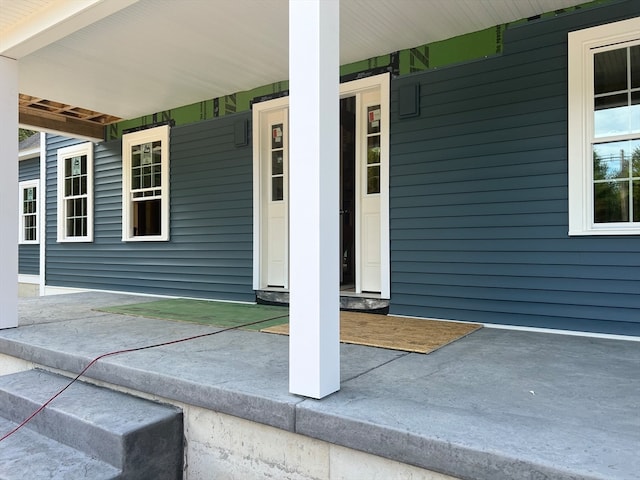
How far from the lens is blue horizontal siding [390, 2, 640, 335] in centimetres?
331

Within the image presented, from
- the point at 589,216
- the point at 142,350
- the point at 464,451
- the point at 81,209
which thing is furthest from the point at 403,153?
the point at 81,209

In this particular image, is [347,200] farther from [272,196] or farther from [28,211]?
[28,211]

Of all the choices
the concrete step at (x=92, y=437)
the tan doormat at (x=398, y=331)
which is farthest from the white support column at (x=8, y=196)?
the tan doormat at (x=398, y=331)

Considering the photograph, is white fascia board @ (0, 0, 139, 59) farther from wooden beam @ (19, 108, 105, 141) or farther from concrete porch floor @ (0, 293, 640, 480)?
wooden beam @ (19, 108, 105, 141)

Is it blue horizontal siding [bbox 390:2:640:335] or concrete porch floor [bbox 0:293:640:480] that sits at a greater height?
blue horizontal siding [bbox 390:2:640:335]

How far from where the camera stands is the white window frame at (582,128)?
3270mm

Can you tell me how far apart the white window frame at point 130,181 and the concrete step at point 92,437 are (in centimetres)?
369

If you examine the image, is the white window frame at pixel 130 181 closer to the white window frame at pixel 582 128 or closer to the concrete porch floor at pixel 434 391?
the concrete porch floor at pixel 434 391

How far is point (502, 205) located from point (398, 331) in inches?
51.6

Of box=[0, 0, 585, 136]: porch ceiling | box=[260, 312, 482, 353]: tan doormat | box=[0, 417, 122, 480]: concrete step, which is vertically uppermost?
box=[0, 0, 585, 136]: porch ceiling

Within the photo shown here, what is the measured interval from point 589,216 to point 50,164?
8.10 m

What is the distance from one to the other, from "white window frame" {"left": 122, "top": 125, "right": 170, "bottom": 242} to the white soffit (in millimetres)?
682

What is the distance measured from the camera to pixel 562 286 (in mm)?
3424

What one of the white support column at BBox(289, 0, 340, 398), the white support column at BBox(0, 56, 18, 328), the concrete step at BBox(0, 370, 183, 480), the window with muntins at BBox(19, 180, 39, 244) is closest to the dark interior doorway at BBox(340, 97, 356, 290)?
the white support column at BBox(0, 56, 18, 328)
